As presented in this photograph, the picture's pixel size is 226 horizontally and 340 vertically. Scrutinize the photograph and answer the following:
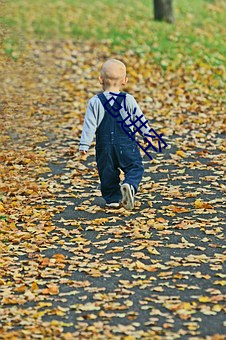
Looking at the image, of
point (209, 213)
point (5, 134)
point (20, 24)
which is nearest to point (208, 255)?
point (209, 213)

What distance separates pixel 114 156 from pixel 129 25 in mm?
10404

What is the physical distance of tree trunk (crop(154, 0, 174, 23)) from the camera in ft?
59.2

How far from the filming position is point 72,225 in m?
7.33

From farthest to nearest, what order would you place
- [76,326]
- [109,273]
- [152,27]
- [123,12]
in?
[123,12] < [152,27] < [109,273] < [76,326]

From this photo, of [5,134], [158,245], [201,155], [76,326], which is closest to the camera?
[76,326]

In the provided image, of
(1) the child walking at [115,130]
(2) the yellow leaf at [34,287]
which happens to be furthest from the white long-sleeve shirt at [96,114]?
(2) the yellow leaf at [34,287]

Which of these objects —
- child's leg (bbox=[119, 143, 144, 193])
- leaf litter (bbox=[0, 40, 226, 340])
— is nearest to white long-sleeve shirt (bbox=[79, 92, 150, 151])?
child's leg (bbox=[119, 143, 144, 193])

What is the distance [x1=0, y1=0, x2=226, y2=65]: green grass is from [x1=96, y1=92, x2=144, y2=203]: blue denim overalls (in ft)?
25.1

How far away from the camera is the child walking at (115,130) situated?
750 cm

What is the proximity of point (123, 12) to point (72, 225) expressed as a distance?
1272 centimetres

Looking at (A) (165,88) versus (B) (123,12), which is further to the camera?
(B) (123,12)

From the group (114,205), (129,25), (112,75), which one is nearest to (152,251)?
(114,205)

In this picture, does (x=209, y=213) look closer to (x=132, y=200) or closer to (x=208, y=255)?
(x=132, y=200)

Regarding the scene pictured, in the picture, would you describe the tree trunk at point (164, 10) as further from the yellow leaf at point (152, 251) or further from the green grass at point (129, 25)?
the yellow leaf at point (152, 251)
